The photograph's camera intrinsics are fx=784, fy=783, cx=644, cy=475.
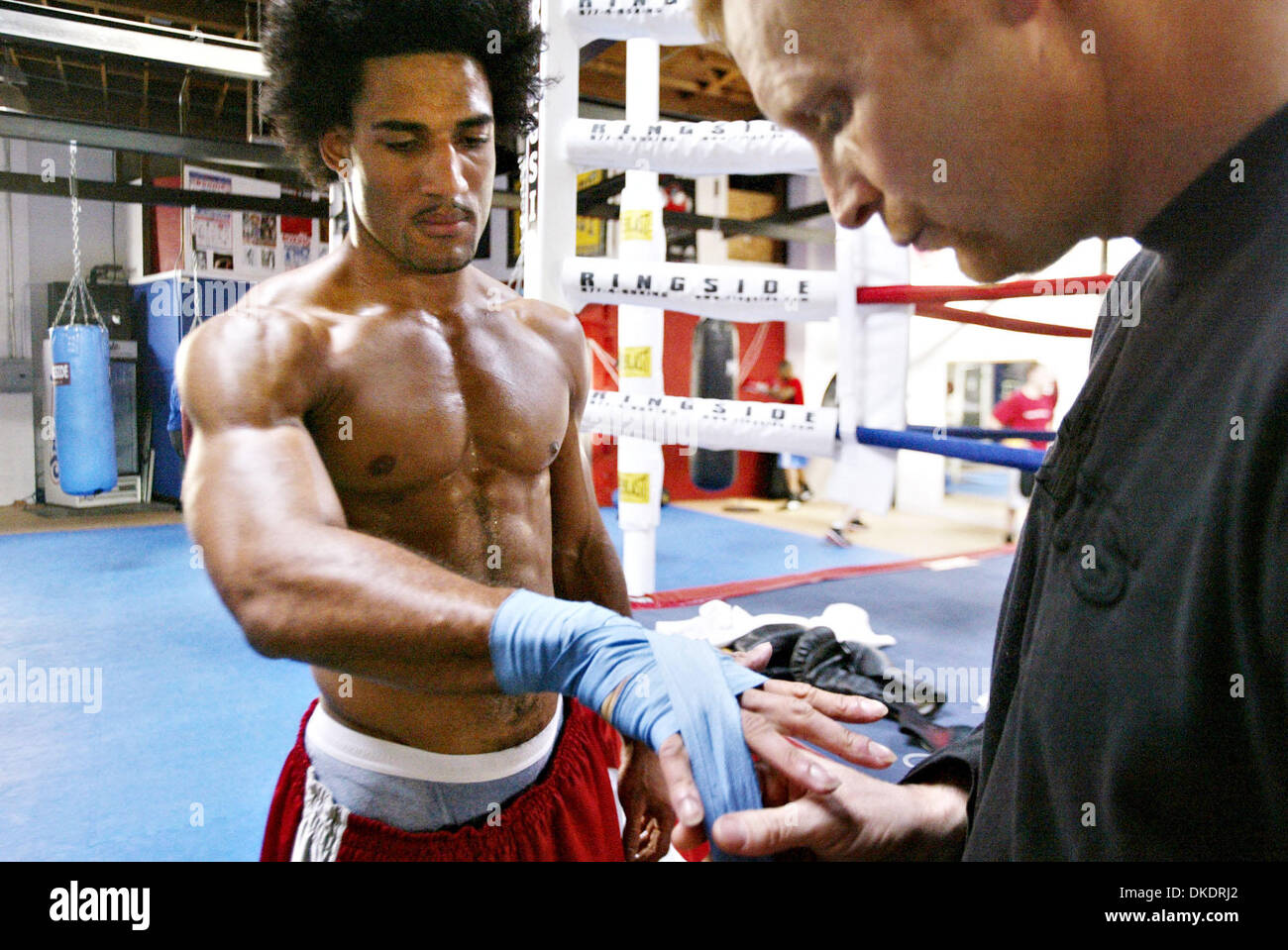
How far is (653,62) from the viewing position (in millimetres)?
1728

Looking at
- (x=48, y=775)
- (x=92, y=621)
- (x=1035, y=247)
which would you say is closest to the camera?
(x=1035, y=247)

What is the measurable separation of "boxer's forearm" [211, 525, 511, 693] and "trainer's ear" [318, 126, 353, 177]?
18.8 inches

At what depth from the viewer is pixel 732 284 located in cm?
147

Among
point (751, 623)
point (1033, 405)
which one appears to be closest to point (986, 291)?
point (751, 623)

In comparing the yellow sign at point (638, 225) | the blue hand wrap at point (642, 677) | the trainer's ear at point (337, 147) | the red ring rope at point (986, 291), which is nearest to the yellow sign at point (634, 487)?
the yellow sign at point (638, 225)

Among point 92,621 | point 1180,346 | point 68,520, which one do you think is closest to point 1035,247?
point 1180,346

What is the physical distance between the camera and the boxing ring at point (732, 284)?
1.29 metres

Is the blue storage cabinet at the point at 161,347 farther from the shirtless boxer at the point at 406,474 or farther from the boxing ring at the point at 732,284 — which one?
the shirtless boxer at the point at 406,474

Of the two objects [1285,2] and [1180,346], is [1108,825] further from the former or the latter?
[1285,2]

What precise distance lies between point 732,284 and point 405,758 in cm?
99

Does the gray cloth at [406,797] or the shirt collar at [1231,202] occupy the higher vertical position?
the shirt collar at [1231,202]

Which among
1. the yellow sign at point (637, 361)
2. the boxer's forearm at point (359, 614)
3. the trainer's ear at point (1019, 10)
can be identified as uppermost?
the trainer's ear at point (1019, 10)

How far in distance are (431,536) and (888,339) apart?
2.70 ft

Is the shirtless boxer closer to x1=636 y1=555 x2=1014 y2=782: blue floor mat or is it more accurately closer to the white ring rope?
the white ring rope
